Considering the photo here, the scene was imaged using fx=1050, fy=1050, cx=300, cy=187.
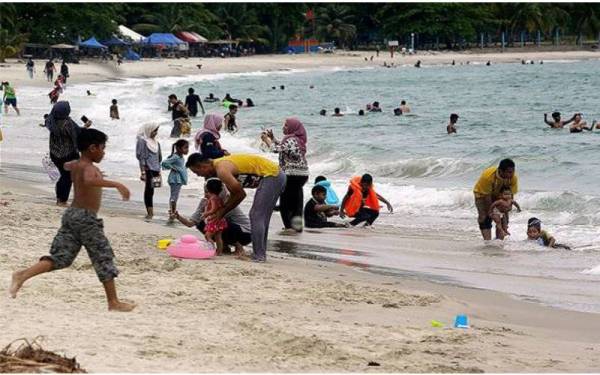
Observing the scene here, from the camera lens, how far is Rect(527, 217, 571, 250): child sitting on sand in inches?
462

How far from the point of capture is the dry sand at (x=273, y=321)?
6000 mm

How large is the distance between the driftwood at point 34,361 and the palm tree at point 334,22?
108m

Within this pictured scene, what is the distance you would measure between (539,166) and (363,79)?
50.0m

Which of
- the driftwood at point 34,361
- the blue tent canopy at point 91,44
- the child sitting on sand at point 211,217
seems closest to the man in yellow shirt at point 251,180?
the child sitting on sand at point 211,217

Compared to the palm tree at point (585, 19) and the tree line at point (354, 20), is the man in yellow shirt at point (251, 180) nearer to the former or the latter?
the tree line at point (354, 20)

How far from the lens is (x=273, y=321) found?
23.1 ft

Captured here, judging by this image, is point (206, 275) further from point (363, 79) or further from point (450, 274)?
point (363, 79)

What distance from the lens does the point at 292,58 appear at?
98625 millimetres

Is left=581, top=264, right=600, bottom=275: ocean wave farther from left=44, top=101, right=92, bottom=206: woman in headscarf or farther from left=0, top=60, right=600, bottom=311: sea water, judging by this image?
left=44, top=101, right=92, bottom=206: woman in headscarf

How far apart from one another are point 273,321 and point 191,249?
2.70 meters

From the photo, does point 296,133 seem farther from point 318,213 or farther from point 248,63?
point 248,63

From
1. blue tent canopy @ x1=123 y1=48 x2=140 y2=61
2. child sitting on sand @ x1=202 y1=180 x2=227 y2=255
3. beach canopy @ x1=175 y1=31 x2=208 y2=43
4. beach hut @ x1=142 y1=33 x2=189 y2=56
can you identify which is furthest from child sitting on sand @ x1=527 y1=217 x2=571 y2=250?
beach canopy @ x1=175 y1=31 x2=208 y2=43

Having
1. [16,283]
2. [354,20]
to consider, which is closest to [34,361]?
[16,283]

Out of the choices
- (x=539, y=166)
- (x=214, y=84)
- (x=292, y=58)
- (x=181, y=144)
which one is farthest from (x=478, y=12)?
(x=181, y=144)
